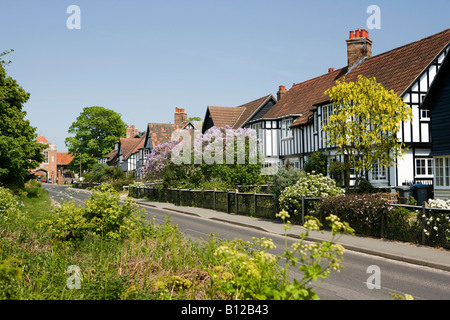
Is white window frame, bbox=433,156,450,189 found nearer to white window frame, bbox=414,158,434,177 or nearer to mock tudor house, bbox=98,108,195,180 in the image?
white window frame, bbox=414,158,434,177

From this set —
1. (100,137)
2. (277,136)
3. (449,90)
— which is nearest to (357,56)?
(277,136)

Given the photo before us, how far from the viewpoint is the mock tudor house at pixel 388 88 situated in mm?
24234

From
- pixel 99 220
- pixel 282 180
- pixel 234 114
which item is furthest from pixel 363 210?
pixel 234 114

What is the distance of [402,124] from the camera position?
24375 millimetres

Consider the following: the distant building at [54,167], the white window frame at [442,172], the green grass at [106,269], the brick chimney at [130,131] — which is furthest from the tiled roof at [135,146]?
the green grass at [106,269]

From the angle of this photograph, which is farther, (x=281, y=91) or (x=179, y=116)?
(x=179, y=116)

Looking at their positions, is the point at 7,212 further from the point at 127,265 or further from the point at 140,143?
the point at 140,143

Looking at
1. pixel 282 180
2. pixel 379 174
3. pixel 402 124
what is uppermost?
pixel 402 124

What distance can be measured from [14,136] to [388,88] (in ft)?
87.7

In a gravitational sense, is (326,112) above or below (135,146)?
below

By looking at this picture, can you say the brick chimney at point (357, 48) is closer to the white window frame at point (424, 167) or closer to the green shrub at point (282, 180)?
the white window frame at point (424, 167)

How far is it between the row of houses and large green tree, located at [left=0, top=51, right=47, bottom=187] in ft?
65.2

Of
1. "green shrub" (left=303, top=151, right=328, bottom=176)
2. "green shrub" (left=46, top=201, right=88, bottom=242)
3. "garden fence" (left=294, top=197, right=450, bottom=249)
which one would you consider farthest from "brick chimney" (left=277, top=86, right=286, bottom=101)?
"green shrub" (left=46, top=201, right=88, bottom=242)
